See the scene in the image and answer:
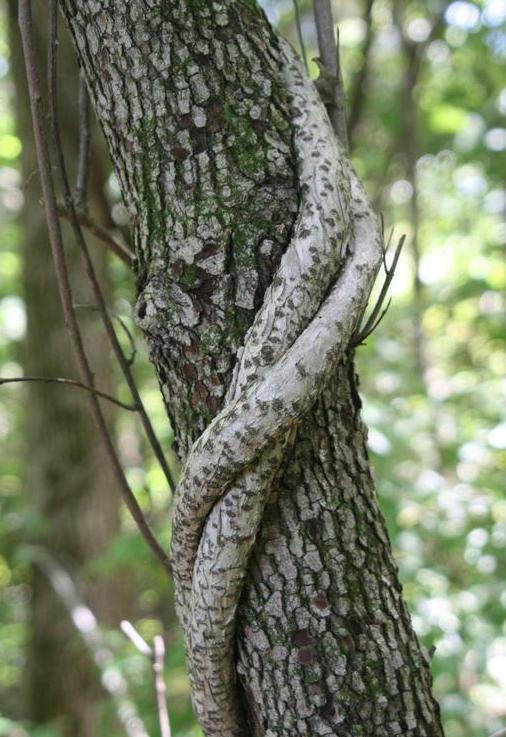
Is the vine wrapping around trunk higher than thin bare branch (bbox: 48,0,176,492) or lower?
lower

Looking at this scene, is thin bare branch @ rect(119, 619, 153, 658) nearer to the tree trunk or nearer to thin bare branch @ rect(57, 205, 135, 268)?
thin bare branch @ rect(57, 205, 135, 268)

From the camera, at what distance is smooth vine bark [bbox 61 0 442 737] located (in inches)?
32.3

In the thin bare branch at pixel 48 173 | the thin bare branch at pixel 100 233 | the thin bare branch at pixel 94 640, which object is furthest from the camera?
the thin bare branch at pixel 94 640

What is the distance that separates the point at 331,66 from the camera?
1.13 meters

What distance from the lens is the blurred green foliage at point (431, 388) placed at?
2.13 meters

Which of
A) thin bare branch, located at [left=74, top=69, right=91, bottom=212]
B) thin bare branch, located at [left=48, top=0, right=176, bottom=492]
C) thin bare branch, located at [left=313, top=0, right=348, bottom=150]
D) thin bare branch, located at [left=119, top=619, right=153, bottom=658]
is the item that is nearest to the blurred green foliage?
thin bare branch, located at [left=119, top=619, right=153, bottom=658]

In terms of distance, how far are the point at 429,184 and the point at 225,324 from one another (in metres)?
6.67

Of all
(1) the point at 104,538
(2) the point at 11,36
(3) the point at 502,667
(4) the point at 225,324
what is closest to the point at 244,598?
(4) the point at 225,324

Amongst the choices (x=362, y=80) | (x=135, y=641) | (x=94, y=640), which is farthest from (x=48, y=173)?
(x=362, y=80)

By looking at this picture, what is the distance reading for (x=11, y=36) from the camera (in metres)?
3.53

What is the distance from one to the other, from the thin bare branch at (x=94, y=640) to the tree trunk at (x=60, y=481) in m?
0.07

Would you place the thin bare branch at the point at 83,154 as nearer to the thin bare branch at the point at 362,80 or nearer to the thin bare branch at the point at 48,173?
the thin bare branch at the point at 48,173

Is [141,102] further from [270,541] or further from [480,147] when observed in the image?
[480,147]

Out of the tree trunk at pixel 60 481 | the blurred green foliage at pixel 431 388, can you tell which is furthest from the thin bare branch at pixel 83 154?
the tree trunk at pixel 60 481
